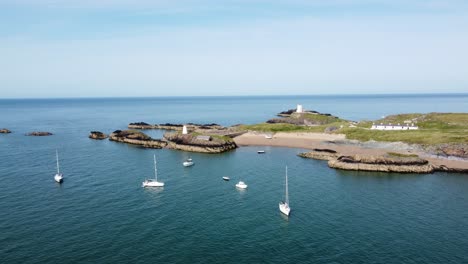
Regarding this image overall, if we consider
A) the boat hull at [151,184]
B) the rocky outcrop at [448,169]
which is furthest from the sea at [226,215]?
the rocky outcrop at [448,169]


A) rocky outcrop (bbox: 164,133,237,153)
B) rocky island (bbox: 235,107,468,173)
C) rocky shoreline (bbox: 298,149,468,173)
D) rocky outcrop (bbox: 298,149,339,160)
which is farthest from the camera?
rocky outcrop (bbox: 164,133,237,153)

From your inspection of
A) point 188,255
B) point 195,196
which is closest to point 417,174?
point 195,196

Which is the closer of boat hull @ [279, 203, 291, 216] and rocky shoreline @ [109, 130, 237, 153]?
boat hull @ [279, 203, 291, 216]

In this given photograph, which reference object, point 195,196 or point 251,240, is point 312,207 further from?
point 195,196

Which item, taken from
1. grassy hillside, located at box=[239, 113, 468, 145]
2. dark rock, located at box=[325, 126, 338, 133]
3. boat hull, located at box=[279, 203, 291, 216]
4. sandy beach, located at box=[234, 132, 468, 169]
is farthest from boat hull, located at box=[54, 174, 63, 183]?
dark rock, located at box=[325, 126, 338, 133]

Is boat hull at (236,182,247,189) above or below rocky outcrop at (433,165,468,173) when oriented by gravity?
above

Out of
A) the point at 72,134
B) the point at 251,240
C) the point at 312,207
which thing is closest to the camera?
the point at 251,240

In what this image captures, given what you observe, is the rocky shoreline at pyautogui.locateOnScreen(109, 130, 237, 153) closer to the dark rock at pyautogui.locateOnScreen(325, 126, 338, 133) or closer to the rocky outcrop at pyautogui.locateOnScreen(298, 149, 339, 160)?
the rocky outcrop at pyautogui.locateOnScreen(298, 149, 339, 160)

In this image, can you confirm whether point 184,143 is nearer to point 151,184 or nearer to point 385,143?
point 151,184
